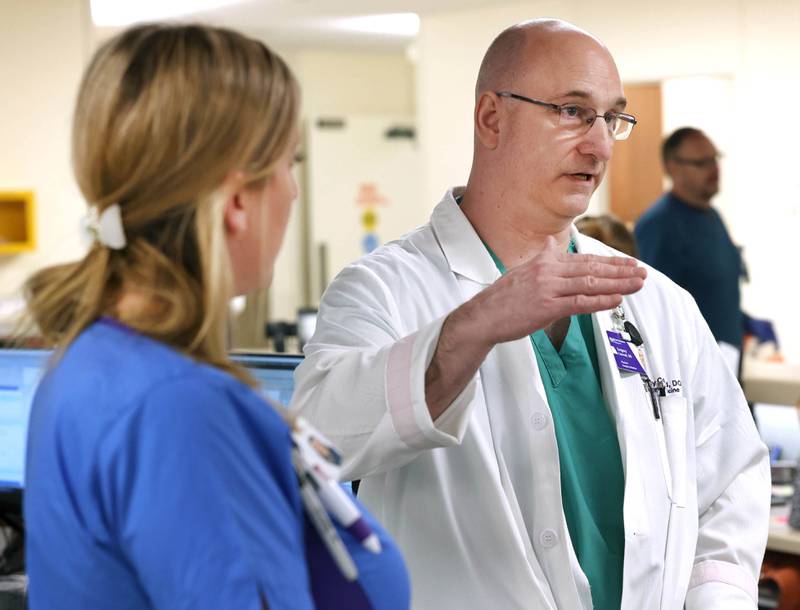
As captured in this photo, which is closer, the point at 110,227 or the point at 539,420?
the point at 110,227

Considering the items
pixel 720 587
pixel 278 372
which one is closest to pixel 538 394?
pixel 720 587

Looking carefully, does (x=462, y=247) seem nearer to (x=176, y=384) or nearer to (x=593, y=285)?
(x=593, y=285)

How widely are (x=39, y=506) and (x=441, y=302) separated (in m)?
0.82

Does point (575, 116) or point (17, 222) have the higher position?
point (575, 116)

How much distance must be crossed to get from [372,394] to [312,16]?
599cm

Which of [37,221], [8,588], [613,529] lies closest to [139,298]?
[613,529]

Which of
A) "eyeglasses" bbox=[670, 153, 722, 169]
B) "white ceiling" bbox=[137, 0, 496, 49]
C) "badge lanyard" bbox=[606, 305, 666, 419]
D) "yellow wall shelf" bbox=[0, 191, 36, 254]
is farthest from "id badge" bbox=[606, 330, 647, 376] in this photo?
"white ceiling" bbox=[137, 0, 496, 49]

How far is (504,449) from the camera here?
150cm

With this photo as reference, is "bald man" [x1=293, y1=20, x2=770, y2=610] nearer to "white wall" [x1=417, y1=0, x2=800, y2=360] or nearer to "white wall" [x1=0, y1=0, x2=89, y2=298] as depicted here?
"white wall" [x1=0, y1=0, x2=89, y2=298]

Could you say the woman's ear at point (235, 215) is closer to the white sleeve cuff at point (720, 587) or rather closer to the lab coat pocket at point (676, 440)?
the lab coat pocket at point (676, 440)

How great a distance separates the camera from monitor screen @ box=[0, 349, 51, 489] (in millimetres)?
2242

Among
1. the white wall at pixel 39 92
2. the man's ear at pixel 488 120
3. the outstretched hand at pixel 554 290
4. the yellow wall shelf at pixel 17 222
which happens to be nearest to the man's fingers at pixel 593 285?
the outstretched hand at pixel 554 290

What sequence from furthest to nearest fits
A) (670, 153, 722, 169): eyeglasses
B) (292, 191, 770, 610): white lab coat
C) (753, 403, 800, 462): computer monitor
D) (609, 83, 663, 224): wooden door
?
(609, 83, 663, 224): wooden door, (670, 153, 722, 169): eyeglasses, (753, 403, 800, 462): computer monitor, (292, 191, 770, 610): white lab coat

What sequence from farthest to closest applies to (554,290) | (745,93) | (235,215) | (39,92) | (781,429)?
(745,93) < (39,92) < (781,429) < (554,290) < (235,215)
